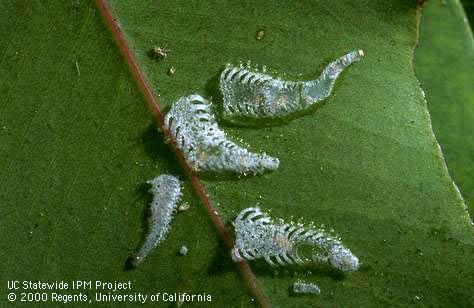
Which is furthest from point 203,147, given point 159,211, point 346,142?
point 346,142

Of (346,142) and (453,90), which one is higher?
(453,90)

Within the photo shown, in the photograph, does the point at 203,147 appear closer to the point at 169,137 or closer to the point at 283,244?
the point at 169,137

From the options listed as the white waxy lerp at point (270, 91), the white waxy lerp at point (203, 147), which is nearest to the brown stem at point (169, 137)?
the white waxy lerp at point (203, 147)

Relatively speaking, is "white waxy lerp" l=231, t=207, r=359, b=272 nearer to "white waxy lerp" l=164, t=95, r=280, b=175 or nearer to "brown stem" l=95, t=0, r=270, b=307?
"brown stem" l=95, t=0, r=270, b=307

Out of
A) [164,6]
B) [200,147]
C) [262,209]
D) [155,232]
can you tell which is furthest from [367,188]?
[164,6]

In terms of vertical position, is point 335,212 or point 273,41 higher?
point 273,41

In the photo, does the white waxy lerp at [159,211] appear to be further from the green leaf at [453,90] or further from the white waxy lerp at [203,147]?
the green leaf at [453,90]

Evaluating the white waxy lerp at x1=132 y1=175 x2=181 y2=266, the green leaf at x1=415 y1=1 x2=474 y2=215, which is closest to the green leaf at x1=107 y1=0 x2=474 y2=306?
the white waxy lerp at x1=132 y1=175 x2=181 y2=266

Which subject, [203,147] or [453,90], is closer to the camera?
[203,147]

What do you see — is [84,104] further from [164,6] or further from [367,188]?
[367,188]
